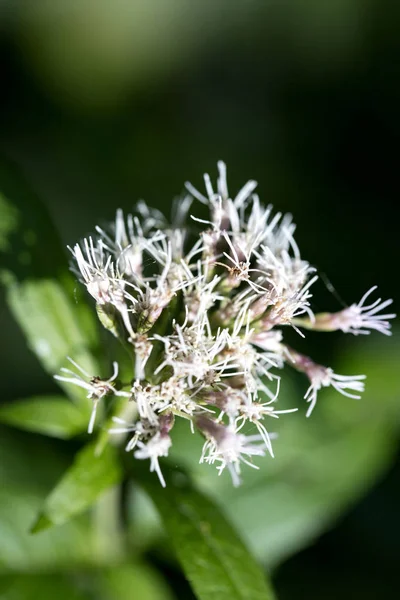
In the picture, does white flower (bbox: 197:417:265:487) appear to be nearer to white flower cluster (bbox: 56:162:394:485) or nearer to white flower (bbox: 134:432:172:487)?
white flower cluster (bbox: 56:162:394:485)

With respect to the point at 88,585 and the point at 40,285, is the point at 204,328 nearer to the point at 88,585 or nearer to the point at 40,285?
the point at 40,285

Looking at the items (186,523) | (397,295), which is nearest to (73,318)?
(186,523)

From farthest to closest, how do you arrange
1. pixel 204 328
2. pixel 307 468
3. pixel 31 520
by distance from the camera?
1. pixel 307 468
2. pixel 31 520
3. pixel 204 328

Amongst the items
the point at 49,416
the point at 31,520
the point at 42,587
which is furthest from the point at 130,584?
the point at 49,416

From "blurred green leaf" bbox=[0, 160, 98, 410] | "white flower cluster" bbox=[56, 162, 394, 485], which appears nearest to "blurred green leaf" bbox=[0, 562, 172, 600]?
"blurred green leaf" bbox=[0, 160, 98, 410]

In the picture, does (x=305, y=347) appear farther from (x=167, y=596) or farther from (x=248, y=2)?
(x=248, y=2)
